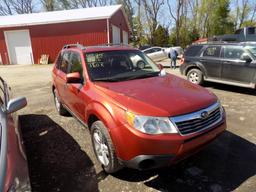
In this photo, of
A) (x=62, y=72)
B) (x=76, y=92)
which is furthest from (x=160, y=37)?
(x=76, y=92)

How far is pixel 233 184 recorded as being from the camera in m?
2.99

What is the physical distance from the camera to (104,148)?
3.18 meters

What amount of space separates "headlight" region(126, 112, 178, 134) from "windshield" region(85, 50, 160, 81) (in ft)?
3.98

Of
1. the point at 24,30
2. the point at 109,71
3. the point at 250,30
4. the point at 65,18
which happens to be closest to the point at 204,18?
the point at 250,30

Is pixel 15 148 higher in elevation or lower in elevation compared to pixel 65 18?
lower

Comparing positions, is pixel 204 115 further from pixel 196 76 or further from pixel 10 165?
pixel 196 76

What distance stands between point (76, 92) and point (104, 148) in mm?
1226

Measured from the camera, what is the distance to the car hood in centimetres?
273

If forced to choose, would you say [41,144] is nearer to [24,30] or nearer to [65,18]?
[65,18]

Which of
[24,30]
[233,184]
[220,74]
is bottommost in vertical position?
[233,184]

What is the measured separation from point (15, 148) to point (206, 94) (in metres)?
2.52

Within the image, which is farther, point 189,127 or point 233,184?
point 233,184

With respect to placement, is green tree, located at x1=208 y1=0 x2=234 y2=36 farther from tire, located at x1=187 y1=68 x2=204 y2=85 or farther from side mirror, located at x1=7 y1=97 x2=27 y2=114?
side mirror, located at x1=7 y1=97 x2=27 y2=114

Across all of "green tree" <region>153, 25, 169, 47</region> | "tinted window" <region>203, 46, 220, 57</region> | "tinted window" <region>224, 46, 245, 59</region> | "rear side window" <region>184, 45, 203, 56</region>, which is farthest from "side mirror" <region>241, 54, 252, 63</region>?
"green tree" <region>153, 25, 169, 47</region>
